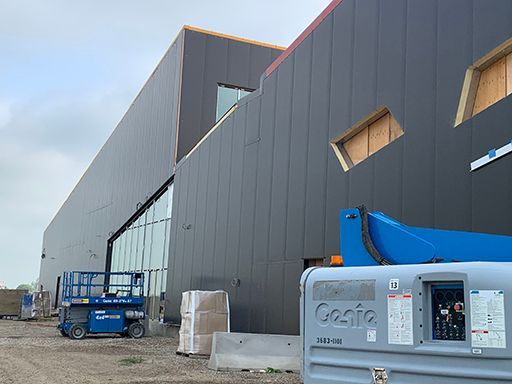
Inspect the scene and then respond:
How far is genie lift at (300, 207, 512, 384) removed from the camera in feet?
13.5

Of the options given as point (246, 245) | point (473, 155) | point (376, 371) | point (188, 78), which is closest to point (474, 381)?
point (376, 371)

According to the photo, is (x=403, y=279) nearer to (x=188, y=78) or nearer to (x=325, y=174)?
(x=325, y=174)

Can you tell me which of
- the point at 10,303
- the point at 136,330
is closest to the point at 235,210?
the point at 136,330

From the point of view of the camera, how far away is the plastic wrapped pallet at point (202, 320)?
17000 mm

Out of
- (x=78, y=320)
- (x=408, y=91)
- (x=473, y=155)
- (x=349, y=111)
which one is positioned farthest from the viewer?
(x=78, y=320)

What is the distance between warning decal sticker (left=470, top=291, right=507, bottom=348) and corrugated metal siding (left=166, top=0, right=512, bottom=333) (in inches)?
203

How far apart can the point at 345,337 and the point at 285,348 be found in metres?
9.34

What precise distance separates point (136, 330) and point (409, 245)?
19564 millimetres

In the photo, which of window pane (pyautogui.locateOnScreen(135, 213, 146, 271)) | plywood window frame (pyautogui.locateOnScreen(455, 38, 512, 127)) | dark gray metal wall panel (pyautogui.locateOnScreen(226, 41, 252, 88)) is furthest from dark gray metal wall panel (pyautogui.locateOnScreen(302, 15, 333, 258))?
window pane (pyautogui.locateOnScreen(135, 213, 146, 271))

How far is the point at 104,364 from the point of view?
48.4 feet

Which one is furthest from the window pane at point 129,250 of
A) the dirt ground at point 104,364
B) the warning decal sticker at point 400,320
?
the warning decal sticker at point 400,320

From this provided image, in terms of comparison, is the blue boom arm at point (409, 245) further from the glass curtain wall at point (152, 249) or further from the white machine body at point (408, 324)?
the glass curtain wall at point (152, 249)

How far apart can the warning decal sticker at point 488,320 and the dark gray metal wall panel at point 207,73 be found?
77.2ft

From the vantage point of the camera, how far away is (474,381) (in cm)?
410
